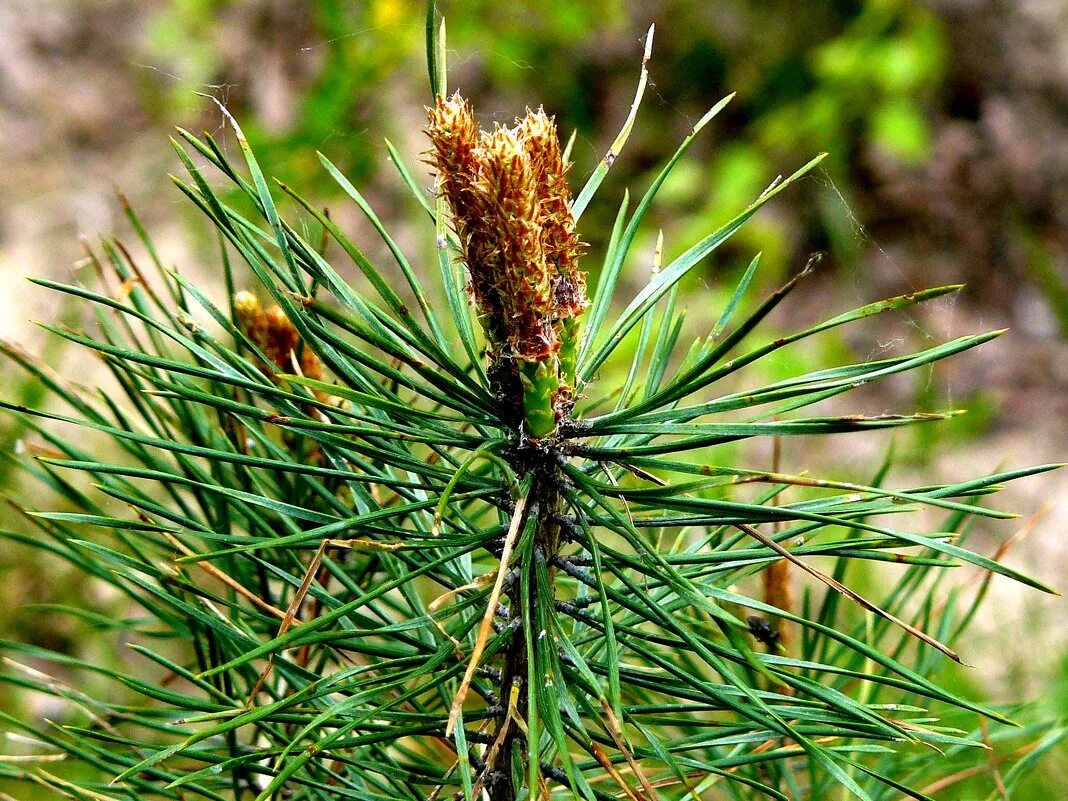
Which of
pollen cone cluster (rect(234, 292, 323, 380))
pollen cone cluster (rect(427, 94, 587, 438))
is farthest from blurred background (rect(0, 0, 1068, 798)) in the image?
pollen cone cluster (rect(427, 94, 587, 438))

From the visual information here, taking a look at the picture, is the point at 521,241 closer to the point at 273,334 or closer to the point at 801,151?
the point at 273,334

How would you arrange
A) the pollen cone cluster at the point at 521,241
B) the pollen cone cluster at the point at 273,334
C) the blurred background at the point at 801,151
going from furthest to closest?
the blurred background at the point at 801,151, the pollen cone cluster at the point at 273,334, the pollen cone cluster at the point at 521,241

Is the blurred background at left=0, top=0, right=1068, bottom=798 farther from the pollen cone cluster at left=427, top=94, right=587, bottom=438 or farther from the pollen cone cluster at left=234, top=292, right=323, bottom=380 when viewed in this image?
the pollen cone cluster at left=427, top=94, right=587, bottom=438

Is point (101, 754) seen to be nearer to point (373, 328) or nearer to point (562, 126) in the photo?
point (373, 328)

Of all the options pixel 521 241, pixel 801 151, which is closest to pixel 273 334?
pixel 521 241

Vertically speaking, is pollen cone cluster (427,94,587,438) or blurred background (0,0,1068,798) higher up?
blurred background (0,0,1068,798)

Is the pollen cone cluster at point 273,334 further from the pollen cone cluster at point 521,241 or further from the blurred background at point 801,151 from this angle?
the blurred background at point 801,151

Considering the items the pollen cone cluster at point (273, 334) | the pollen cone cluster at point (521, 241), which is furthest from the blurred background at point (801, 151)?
the pollen cone cluster at point (521, 241)
